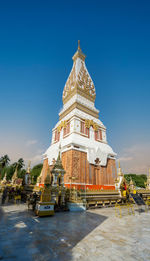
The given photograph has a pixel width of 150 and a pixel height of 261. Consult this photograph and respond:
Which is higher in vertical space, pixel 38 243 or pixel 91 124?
pixel 91 124

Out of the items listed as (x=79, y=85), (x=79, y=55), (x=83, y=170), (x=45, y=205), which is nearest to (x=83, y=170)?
(x=83, y=170)

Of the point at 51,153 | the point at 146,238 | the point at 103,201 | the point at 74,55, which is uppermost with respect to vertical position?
the point at 74,55

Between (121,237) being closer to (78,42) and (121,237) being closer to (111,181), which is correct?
(111,181)

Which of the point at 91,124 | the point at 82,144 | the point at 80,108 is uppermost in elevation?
the point at 80,108

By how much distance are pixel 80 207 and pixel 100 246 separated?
6.56 m

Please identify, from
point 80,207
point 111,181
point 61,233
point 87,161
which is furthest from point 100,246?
point 111,181

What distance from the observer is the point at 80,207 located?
978 centimetres

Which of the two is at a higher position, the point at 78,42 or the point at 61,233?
the point at 78,42

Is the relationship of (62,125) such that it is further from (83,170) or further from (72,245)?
(72,245)

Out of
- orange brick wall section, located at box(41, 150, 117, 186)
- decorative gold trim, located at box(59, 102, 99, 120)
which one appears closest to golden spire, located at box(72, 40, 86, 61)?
decorative gold trim, located at box(59, 102, 99, 120)

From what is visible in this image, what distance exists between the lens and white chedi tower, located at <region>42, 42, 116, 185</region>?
16.1 meters

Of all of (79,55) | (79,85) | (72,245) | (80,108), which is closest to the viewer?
(72,245)

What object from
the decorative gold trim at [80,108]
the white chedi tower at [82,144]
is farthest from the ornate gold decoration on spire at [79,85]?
the decorative gold trim at [80,108]

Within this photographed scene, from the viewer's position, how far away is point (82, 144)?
57.0 ft
